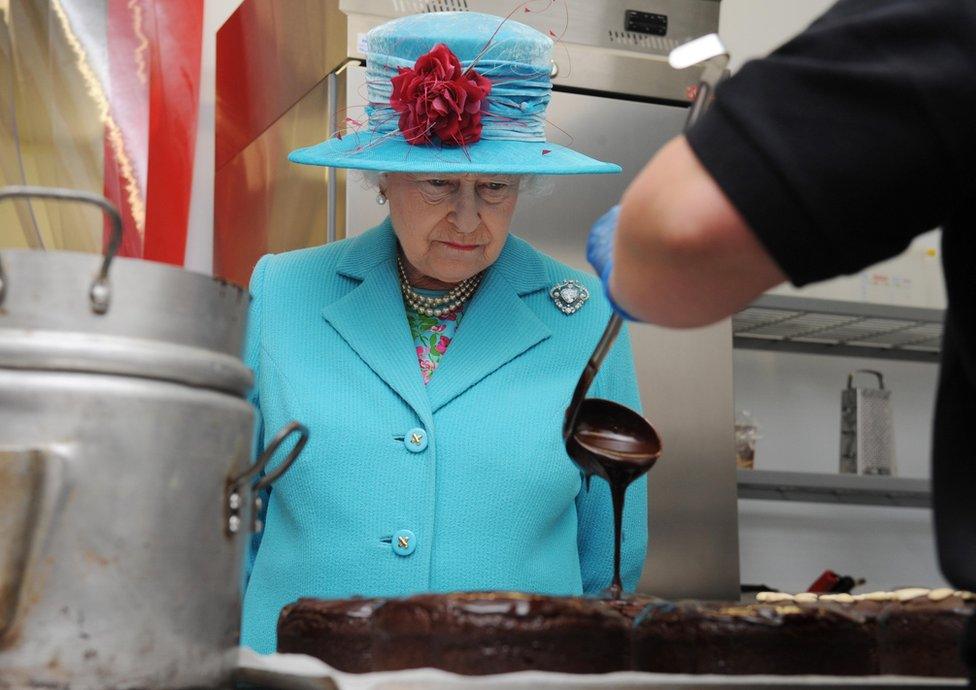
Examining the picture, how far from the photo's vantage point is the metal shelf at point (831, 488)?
2998 millimetres

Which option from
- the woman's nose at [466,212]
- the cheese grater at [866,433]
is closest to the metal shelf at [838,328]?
the cheese grater at [866,433]

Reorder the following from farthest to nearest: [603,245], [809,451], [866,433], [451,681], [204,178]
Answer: [809,451], [866,433], [204,178], [603,245], [451,681]

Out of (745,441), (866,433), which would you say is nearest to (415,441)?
(745,441)

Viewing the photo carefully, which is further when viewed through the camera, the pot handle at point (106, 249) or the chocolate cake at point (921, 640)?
the chocolate cake at point (921, 640)

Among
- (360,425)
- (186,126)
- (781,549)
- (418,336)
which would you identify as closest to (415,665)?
(360,425)

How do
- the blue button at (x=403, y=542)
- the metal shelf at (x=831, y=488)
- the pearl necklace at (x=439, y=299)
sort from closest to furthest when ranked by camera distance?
1. the blue button at (x=403, y=542)
2. the pearl necklace at (x=439, y=299)
3. the metal shelf at (x=831, y=488)

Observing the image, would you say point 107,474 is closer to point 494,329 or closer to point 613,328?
point 613,328

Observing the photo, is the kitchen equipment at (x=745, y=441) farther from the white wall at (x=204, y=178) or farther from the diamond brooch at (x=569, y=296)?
the white wall at (x=204, y=178)

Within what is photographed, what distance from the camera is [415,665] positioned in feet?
3.32

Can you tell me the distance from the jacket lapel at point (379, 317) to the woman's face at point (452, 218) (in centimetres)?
8

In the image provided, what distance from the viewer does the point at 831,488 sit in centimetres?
319

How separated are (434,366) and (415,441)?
17cm

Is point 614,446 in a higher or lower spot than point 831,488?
higher

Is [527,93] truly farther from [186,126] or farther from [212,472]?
[186,126]
